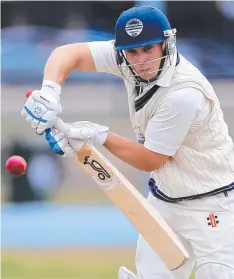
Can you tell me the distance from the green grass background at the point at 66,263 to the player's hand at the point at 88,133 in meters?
1.68

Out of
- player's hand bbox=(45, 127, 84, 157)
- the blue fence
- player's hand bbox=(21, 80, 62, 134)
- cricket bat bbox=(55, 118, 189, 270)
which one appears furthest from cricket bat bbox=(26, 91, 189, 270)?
the blue fence

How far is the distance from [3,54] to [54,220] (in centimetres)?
127

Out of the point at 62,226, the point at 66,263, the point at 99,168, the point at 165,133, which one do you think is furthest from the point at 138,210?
the point at 62,226

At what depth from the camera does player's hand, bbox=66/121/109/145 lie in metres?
3.10

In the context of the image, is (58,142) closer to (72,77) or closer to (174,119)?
(174,119)

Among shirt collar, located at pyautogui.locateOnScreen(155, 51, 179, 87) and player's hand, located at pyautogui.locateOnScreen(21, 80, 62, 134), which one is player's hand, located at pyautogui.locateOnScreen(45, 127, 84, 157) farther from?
shirt collar, located at pyautogui.locateOnScreen(155, 51, 179, 87)

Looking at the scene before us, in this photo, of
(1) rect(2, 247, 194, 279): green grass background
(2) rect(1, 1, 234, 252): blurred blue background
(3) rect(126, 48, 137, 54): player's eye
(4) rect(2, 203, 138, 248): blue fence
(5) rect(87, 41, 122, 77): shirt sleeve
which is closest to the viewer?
(3) rect(126, 48, 137, 54): player's eye

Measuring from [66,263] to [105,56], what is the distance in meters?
1.86

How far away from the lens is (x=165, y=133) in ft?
10.3

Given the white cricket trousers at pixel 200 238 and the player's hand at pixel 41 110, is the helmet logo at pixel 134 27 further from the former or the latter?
the white cricket trousers at pixel 200 238

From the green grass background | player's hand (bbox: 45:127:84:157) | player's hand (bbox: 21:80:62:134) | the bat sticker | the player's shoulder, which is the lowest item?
the green grass background

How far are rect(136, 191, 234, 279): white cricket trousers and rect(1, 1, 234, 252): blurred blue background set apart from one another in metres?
2.67

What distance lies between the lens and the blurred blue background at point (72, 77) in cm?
621

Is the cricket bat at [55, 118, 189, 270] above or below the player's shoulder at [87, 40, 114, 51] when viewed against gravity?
below
